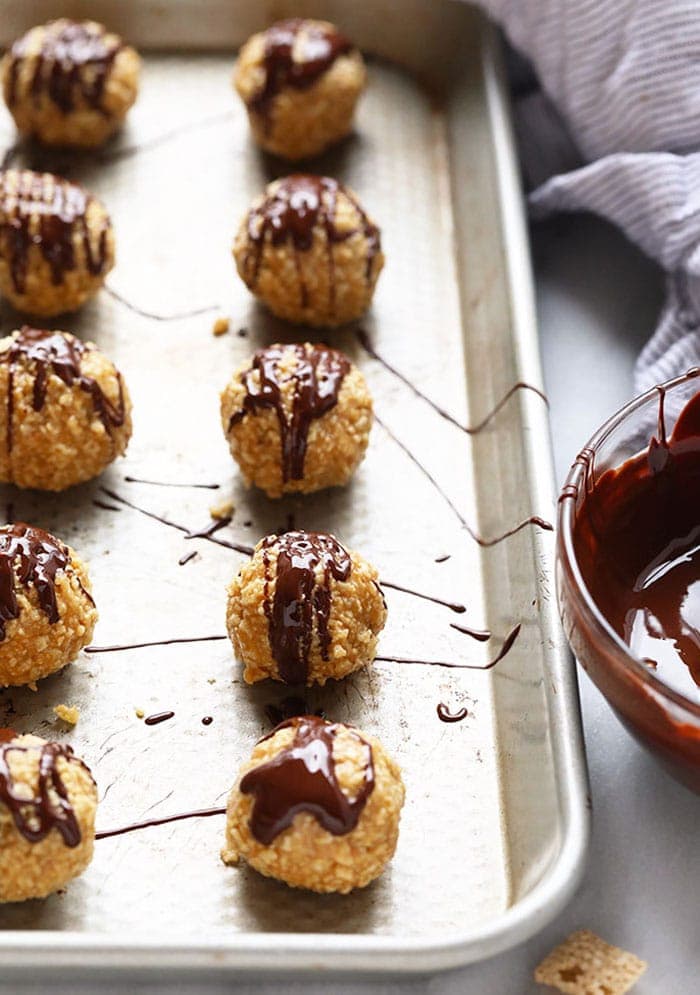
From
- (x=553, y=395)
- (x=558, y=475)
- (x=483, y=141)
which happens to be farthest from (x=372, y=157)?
(x=558, y=475)

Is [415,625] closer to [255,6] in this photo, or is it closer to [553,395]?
[553,395]

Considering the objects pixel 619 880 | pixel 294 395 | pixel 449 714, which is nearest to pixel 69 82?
pixel 294 395

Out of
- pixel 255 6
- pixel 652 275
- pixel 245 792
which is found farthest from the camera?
pixel 255 6

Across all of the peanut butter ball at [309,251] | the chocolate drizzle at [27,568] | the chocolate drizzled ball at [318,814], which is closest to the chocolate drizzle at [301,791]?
the chocolate drizzled ball at [318,814]

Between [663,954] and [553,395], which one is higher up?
[553,395]

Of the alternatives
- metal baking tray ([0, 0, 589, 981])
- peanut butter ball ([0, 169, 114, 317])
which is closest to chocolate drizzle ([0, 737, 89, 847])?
metal baking tray ([0, 0, 589, 981])

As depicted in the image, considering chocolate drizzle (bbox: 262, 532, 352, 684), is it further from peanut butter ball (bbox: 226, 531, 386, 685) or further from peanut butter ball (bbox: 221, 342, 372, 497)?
peanut butter ball (bbox: 221, 342, 372, 497)
